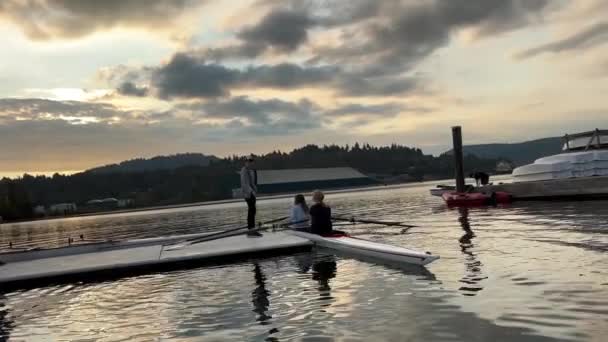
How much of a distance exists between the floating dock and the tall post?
24643mm

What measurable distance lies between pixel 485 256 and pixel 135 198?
192 meters

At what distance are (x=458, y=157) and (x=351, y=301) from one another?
3504 centimetres

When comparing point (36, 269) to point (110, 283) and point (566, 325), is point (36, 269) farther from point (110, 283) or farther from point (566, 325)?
point (566, 325)

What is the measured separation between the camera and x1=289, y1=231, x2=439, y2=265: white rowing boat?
43.1 feet

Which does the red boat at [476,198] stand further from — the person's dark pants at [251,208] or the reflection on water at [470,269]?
the person's dark pants at [251,208]

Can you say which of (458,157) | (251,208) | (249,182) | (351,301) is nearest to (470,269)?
(351,301)

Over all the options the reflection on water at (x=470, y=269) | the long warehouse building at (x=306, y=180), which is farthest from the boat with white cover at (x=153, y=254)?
the long warehouse building at (x=306, y=180)

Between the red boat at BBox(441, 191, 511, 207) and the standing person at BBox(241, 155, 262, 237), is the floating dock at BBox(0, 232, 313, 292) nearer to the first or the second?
the standing person at BBox(241, 155, 262, 237)

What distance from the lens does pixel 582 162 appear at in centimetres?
3609

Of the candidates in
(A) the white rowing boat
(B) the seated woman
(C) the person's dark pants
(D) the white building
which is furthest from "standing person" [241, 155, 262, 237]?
(D) the white building

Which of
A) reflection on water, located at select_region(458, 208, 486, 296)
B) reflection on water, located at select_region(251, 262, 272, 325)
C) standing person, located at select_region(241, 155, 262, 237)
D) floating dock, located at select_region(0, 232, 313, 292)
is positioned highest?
standing person, located at select_region(241, 155, 262, 237)

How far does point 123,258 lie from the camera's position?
58.5 feet

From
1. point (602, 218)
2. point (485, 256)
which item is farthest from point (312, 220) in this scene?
point (602, 218)

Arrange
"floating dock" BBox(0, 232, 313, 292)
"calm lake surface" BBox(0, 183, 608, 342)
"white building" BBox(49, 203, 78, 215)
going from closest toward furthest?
"calm lake surface" BBox(0, 183, 608, 342) < "floating dock" BBox(0, 232, 313, 292) < "white building" BBox(49, 203, 78, 215)
